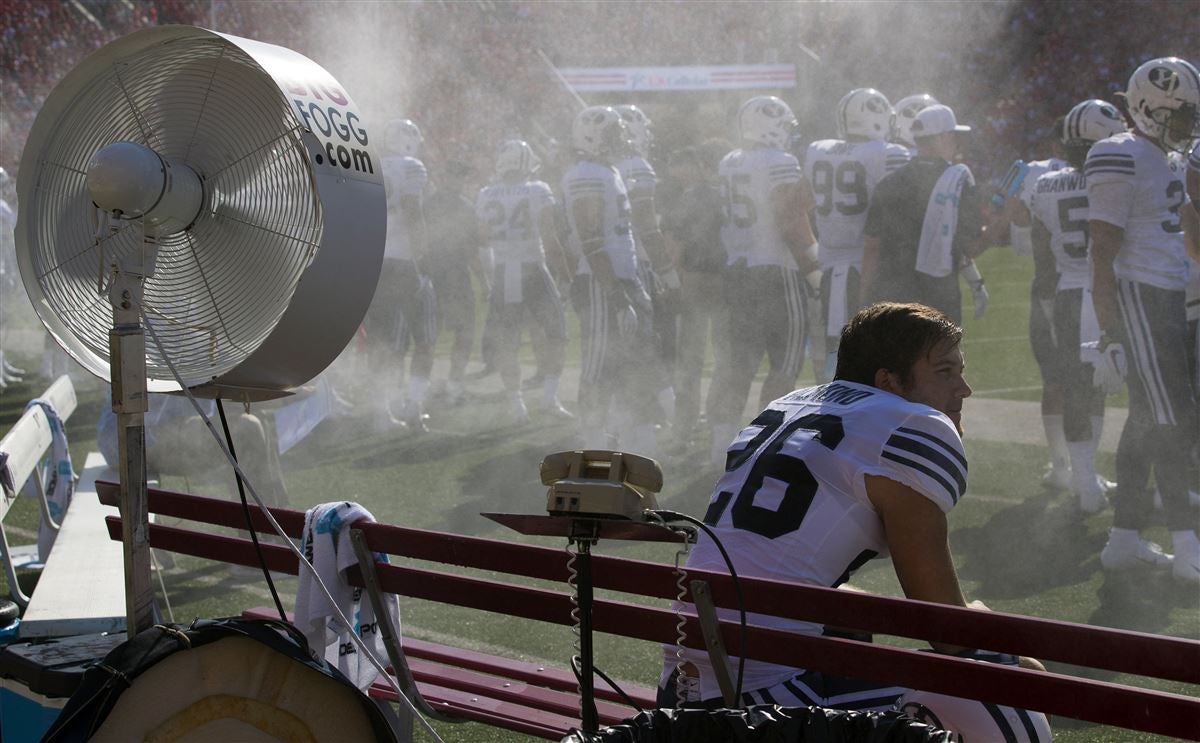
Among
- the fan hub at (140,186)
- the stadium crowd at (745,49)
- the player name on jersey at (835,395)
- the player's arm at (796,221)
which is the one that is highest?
the stadium crowd at (745,49)

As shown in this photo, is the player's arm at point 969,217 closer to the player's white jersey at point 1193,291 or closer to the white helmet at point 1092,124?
the white helmet at point 1092,124

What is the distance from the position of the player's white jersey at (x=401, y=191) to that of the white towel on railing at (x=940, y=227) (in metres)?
4.29

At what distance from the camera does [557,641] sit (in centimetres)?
457

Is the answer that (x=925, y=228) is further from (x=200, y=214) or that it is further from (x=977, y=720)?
(x=200, y=214)

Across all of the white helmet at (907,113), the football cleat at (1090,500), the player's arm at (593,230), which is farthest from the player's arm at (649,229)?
the football cleat at (1090,500)

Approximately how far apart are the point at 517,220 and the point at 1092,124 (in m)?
4.56

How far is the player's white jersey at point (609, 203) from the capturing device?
7.82 m

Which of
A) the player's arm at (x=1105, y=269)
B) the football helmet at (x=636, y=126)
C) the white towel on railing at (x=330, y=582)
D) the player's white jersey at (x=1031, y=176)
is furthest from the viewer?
the football helmet at (x=636, y=126)

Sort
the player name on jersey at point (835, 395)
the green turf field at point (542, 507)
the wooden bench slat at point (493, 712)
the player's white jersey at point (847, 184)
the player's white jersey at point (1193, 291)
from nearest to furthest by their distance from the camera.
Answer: the player name on jersey at point (835, 395) → the wooden bench slat at point (493, 712) → the green turf field at point (542, 507) → the player's white jersey at point (1193, 291) → the player's white jersey at point (847, 184)

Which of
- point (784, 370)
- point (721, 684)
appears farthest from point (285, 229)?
point (784, 370)

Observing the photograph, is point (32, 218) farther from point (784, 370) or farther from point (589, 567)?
point (784, 370)

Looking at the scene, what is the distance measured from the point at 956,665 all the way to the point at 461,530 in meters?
4.57

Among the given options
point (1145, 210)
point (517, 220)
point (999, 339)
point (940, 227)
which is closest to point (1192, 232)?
point (1145, 210)

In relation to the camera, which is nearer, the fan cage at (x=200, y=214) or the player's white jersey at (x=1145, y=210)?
the fan cage at (x=200, y=214)
